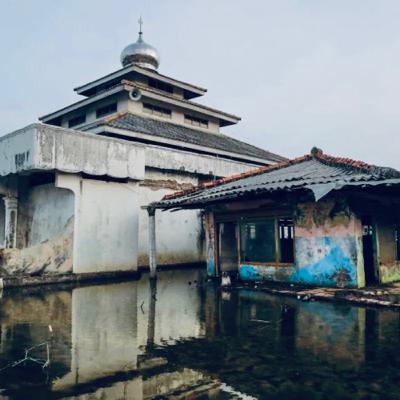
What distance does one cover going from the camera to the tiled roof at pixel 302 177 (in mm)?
10664

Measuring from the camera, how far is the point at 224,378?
183 inches

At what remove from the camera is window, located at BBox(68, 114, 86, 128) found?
27.0 m

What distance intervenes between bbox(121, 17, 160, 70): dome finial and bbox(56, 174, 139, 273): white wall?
15.3 meters

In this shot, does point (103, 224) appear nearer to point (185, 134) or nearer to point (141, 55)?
point (185, 134)

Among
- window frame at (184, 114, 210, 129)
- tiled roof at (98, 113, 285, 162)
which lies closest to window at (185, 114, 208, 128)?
window frame at (184, 114, 210, 129)

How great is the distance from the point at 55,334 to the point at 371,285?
8687mm

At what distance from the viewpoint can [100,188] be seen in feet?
51.0

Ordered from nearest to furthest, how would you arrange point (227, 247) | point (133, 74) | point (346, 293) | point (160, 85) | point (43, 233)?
point (346, 293) < point (227, 247) < point (43, 233) < point (133, 74) < point (160, 85)

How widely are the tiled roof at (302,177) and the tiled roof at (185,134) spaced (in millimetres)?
7195

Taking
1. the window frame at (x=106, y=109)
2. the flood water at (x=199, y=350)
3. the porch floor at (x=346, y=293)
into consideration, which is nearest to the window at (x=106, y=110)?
the window frame at (x=106, y=109)

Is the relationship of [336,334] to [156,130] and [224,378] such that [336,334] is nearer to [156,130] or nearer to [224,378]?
[224,378]

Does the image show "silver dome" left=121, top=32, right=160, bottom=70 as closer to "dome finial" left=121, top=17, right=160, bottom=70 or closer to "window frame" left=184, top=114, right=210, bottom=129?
"dome finial" left=121, top=17, right=160, bottom=70

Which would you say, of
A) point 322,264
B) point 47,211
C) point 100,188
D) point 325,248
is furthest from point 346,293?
point 47,211

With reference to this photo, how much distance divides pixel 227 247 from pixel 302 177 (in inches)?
174
